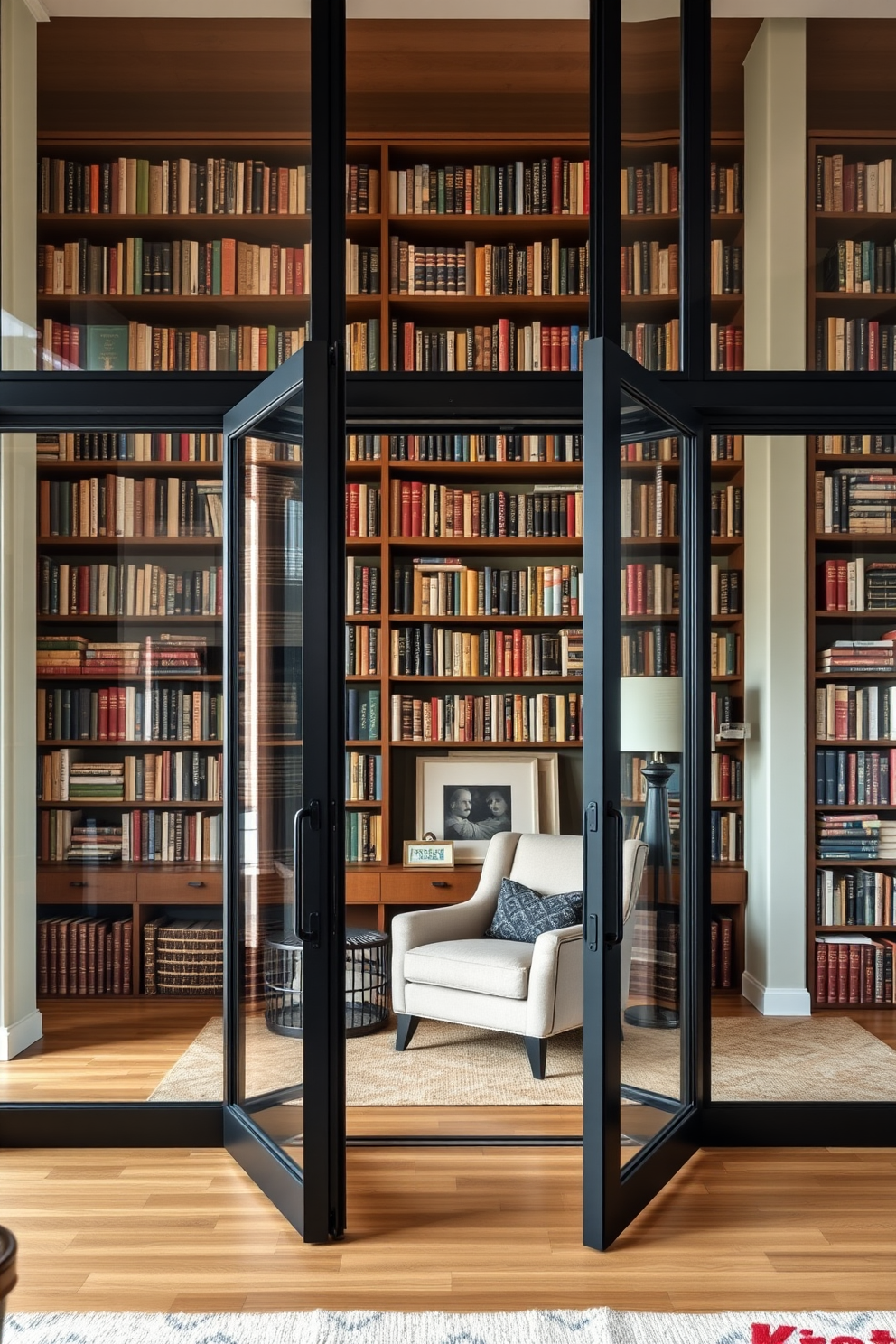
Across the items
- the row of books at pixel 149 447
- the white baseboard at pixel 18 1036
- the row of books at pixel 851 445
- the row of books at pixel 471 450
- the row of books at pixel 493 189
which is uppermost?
the row of books at pixel 493 189

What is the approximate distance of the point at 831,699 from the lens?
3951mm

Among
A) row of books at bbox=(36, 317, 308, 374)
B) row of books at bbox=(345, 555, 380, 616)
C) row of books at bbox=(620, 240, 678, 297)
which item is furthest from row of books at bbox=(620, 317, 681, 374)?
row of books at bbox=(345, 555, 380, 616)

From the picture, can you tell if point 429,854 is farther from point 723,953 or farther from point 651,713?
point 651,713

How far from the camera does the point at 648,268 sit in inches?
131

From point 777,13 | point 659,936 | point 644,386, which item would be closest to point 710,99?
point 777,13

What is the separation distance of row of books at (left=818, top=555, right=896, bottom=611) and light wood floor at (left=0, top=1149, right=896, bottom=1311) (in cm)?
187

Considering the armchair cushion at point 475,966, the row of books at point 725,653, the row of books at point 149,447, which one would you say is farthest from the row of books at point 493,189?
the armchair cushion at point 475,966

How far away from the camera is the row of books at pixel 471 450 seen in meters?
5.39

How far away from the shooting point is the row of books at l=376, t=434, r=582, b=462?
17.7 ft

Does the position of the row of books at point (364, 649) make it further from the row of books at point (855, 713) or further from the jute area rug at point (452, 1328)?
the jute area rug at point (452, 1328)

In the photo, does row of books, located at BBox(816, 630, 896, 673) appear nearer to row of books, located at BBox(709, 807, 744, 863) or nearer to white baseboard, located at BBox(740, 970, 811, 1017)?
row of books, located at BBox(709, 807, 744, 863)

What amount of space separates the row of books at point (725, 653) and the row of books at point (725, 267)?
159 cm

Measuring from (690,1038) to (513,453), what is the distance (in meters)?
3.07

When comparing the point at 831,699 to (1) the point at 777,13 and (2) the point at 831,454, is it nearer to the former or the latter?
(2) the point at 831,454
